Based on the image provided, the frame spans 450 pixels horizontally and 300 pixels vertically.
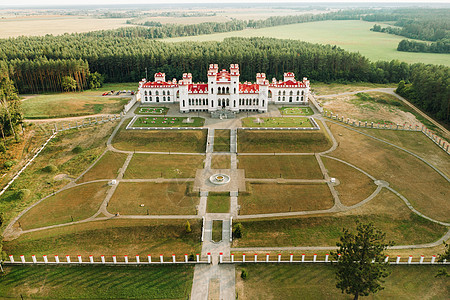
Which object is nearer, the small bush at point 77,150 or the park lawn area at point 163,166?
the park lawn area at point 163,166

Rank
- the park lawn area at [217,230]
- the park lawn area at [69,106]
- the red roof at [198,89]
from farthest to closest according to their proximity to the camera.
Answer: the red roof at [198,89] → the park lawn area at [69,106] → the park lawn area at [217,230]

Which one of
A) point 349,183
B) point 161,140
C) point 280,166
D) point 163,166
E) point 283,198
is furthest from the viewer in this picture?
point 161,140

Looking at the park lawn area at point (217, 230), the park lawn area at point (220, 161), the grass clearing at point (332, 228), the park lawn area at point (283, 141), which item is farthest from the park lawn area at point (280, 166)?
the park lawn area at point (217, 230)

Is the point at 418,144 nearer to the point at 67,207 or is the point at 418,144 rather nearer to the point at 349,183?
the point at 349,183

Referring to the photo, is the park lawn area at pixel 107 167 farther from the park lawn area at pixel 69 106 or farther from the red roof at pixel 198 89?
the red roof at pixel 198 89

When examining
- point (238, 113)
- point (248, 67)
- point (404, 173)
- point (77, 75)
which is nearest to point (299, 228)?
point (404, 173)

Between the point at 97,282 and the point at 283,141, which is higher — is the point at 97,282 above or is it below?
below

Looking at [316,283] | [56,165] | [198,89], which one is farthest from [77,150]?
[316,283]
